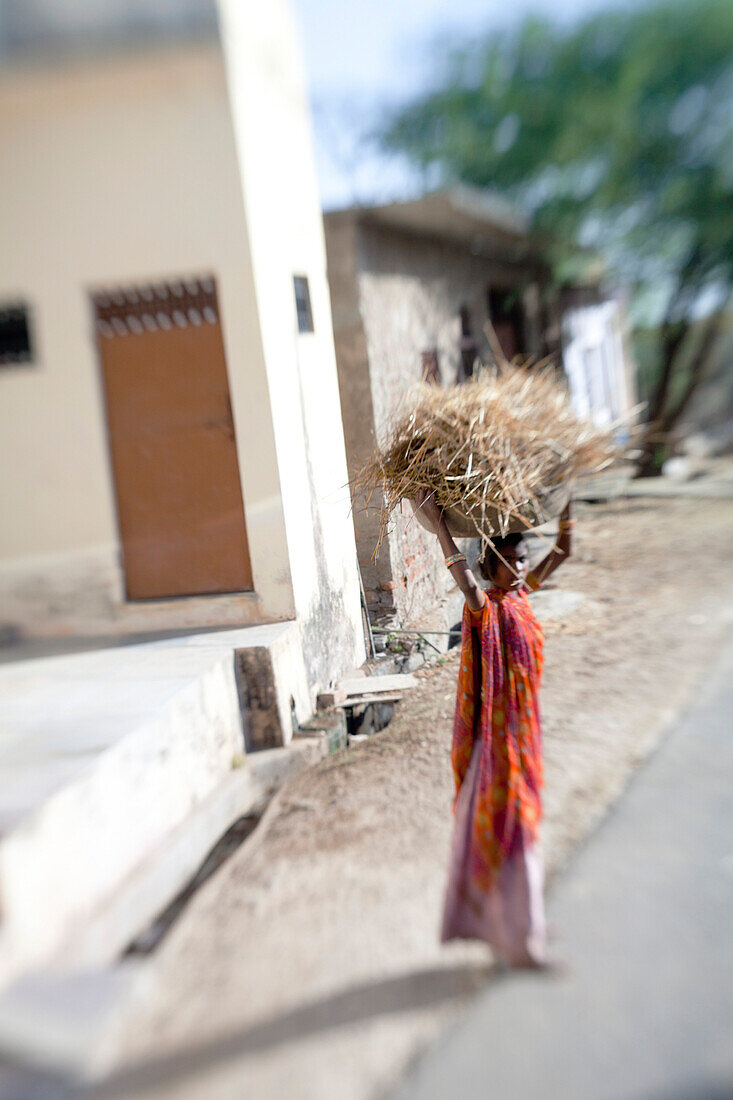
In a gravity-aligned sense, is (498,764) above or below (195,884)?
above

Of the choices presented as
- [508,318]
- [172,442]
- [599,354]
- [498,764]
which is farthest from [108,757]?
[599,354]

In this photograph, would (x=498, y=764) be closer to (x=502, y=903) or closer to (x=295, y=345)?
(x=502, y=903)

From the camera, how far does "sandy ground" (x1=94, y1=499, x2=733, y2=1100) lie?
1.97 metres

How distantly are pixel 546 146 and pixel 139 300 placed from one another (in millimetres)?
6115

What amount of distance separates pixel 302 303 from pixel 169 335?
0.71m

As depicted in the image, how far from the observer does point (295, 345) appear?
432cm

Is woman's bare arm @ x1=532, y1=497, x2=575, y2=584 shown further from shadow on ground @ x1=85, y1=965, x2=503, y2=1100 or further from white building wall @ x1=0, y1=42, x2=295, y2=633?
white building wall @ x1=0, y1=42, x2=295, y2=633

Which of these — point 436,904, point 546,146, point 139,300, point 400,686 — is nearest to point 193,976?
point 436,904

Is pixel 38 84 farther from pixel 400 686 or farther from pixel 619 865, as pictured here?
pixel 619 865

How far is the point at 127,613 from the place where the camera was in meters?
4.66

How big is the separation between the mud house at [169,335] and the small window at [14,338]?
1 centimetres

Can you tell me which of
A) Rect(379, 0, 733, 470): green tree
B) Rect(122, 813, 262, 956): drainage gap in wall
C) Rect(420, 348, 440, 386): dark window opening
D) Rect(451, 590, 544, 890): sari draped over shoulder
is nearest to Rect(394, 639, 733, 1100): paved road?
Rect(451, 590, 544, 890): sari draped over shoulder

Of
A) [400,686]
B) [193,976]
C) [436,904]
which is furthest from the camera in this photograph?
[400,686]

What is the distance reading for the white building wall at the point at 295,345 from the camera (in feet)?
13.4
